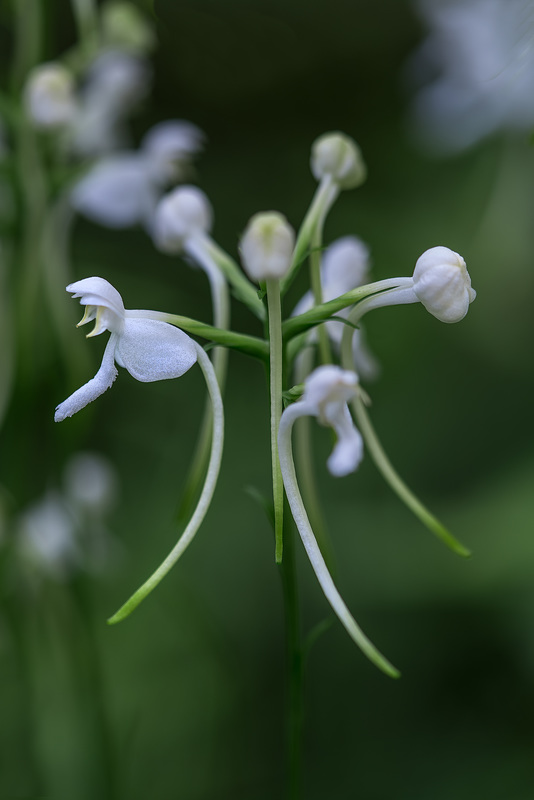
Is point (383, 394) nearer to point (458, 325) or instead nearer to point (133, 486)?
point (458, 325)

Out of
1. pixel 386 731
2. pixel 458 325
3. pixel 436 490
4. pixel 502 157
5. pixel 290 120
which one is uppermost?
pixel 290 120

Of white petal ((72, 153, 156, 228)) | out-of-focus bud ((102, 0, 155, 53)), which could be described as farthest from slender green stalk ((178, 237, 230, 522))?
out-of-focus bud ((102, 0, 155, 53))

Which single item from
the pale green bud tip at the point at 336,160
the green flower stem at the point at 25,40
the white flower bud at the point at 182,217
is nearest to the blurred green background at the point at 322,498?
the green flower stem at the point at 25,40

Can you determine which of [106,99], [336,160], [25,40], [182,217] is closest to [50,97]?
[25,40]

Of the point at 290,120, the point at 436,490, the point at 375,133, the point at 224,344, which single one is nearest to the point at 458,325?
the point at 436,490

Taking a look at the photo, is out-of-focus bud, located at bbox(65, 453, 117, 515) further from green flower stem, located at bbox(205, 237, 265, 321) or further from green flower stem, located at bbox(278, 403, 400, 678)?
green flower stem, located at bbox(278, 403, 400, 678)

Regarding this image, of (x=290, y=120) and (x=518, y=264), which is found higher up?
(x=290, y=120)

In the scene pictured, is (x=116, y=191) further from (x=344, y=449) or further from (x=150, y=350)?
(x=344, y=449)

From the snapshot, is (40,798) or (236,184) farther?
(236,184)
